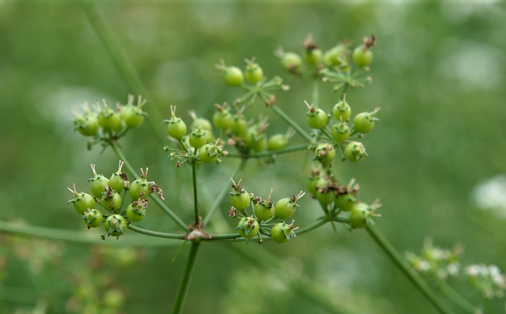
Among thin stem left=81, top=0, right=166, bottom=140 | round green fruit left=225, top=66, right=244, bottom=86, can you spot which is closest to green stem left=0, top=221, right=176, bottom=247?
thin stem left=81, top=0, right=166, bottom=140

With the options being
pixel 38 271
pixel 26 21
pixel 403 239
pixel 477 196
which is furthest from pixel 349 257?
pixel 26 21

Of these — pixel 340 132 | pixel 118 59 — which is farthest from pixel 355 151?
pixel 118 59

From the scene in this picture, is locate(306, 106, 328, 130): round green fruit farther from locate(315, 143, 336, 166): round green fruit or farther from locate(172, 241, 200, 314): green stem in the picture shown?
locate(172, 241, 200, 314): green stem

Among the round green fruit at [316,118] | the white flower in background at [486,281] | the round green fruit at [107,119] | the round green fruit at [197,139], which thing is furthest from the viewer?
the white flower in background at [486,281]

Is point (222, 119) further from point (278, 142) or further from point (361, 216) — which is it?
point (361, 216)

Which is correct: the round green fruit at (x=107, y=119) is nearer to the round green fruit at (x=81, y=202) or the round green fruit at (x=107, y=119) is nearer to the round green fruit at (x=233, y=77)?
the round green fruit at (x=81, y=202)

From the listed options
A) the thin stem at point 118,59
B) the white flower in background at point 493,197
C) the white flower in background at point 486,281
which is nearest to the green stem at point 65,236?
the thin stem at point 118,59

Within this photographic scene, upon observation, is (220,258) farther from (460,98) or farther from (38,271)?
(460,98)

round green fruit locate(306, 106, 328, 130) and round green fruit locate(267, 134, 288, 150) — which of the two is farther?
round green fruit locate(267, 134, 288, 150)
